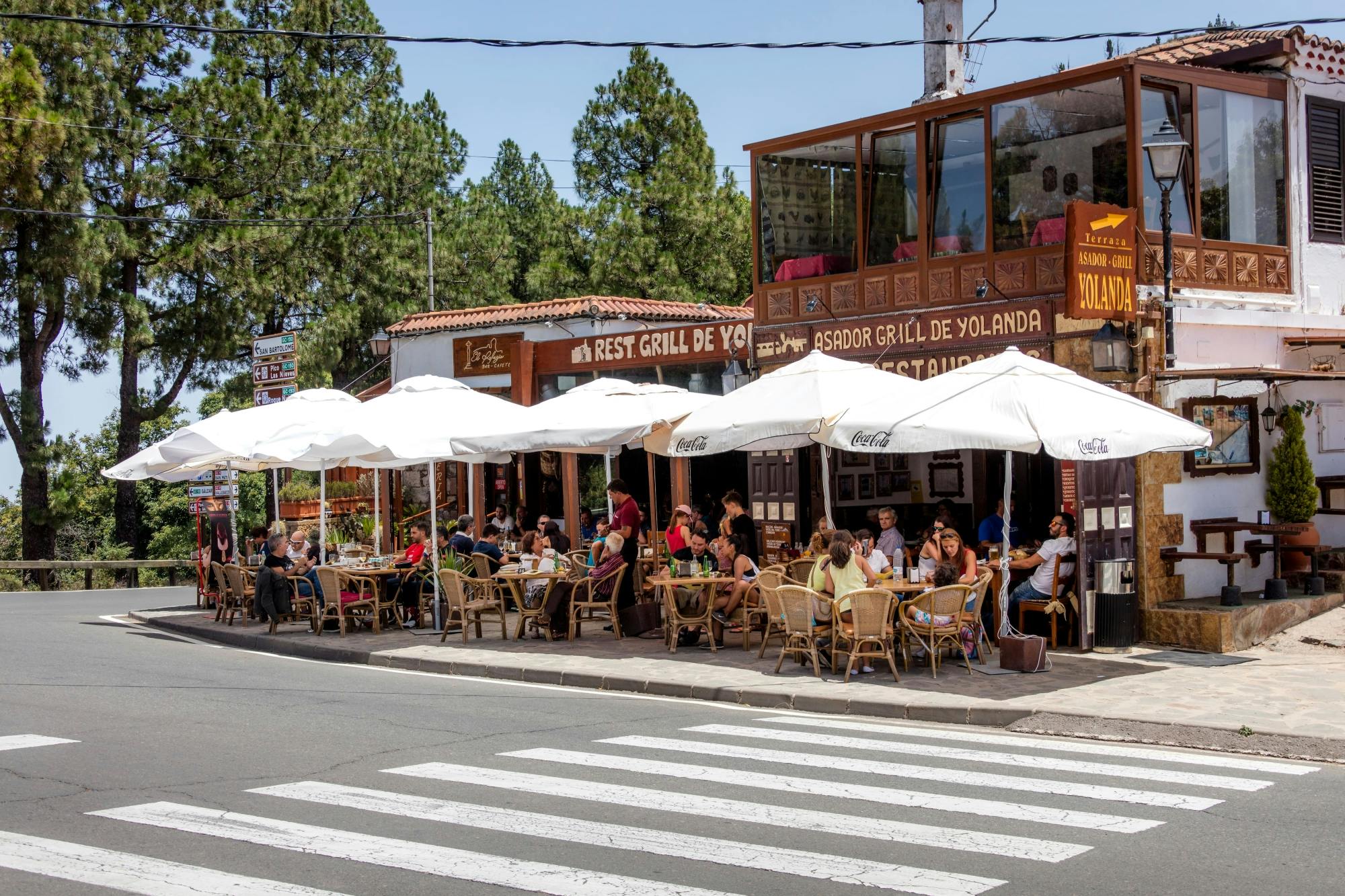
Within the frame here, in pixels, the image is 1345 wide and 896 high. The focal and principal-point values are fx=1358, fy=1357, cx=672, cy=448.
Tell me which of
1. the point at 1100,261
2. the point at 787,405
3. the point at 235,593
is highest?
the point at 1100,261

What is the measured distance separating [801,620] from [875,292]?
589 centimetres


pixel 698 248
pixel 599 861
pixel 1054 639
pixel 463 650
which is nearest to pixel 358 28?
pixel 698 248

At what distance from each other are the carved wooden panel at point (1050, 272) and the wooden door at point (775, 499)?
4576 mm

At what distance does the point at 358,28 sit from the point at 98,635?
94.8ft

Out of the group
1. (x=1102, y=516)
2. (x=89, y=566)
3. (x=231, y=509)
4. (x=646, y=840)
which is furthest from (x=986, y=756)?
(x=89, y=566)

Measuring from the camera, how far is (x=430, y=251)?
40.6 m

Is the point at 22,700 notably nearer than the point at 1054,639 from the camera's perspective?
Yes

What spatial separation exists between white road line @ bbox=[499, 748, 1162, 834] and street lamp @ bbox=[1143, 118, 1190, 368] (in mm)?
7842

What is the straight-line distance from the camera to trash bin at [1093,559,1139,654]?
1375cm

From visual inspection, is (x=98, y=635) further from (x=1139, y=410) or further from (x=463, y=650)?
(x=1139, y=410)

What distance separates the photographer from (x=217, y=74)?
36.0 m

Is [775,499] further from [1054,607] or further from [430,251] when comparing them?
[430,251]

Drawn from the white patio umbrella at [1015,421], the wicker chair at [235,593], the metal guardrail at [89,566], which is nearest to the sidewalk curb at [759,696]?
the white patio umbrella at [1015,421]

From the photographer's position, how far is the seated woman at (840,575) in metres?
12.4
